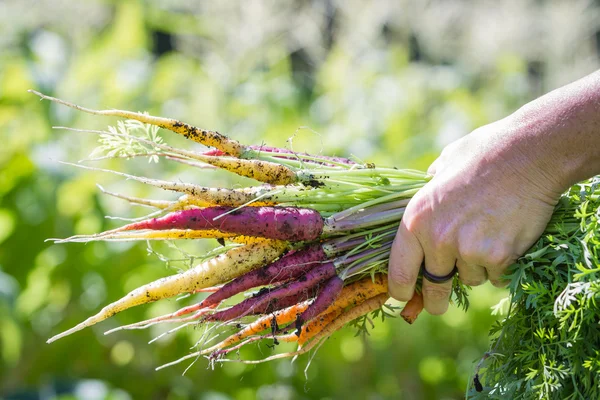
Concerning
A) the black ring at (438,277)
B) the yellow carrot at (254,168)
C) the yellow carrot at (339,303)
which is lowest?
the yellow carrot at (339,303)

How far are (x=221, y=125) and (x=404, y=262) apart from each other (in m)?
3.84

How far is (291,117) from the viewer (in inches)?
269

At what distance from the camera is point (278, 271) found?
7.08 ft

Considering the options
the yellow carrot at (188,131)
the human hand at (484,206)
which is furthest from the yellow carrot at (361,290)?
the yellow carrot at (188,131)

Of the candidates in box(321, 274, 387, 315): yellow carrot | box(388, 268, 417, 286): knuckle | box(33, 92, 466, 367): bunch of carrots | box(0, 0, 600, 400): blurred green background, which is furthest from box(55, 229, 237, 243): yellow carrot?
box(0, 0, 600, 400): blurred green background

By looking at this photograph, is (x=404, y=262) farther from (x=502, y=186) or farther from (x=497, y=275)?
(x=502, y=186)

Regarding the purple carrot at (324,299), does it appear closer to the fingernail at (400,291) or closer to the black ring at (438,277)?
the fingernail at (400,291)

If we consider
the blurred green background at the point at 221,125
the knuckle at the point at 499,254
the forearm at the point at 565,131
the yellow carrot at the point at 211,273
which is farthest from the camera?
the blurred green background at the point at 221,125

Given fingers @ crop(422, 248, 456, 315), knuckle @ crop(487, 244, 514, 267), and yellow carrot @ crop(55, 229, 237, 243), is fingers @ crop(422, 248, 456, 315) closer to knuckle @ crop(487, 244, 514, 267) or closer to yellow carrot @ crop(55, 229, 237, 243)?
knuckle @ crop(487, 244, 514, 267)

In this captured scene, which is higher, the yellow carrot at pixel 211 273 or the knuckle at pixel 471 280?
the yellow carrot at pixel 211 273

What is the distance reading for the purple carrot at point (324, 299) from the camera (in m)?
2.13

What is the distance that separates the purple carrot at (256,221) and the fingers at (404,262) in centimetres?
25

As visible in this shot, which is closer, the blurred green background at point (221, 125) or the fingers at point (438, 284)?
the fingers at point (438, 284)

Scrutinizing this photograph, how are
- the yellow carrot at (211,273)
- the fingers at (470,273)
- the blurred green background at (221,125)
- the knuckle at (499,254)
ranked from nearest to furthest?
the knuckle at (499,254), the fingers at (470,273), the yellow carrot at (211,273), the blurred green background at (221,125)
